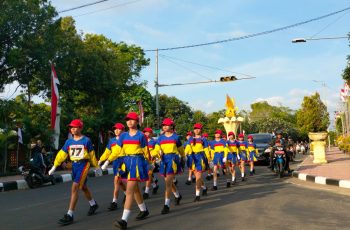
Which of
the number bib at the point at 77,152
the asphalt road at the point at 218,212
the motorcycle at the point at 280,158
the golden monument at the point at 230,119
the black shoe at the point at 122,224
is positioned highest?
the golden monument at the point at 230,119

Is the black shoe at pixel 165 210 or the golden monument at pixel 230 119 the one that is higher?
the golden monument at pixel 230 119

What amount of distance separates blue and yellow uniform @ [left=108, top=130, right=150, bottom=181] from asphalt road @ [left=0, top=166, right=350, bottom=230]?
2.79ft

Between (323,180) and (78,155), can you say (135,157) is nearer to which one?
(78,155)

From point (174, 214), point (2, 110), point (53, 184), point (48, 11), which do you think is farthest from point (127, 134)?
point (48, 11)

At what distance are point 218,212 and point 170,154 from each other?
1576 mm

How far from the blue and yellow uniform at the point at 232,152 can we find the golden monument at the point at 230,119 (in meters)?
28.6

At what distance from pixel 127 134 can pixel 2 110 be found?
15.5 meters

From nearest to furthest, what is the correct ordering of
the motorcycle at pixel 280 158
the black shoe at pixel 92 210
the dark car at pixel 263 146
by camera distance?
the black shoe at pixel 92 210 < the motorcycle at pixel 280 158 < the dark car at pixel 263 146

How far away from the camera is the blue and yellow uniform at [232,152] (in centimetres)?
1440

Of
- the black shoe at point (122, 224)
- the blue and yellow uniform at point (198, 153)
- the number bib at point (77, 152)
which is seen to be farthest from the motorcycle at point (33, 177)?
the black shoe at point (122, 224)

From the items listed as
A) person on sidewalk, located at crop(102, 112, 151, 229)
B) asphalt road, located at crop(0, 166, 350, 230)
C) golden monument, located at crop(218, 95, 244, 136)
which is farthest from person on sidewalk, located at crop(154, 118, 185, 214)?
golden monument, located at crop(218, 95, 244, 136)

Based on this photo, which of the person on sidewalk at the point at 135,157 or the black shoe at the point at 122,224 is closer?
the black shoe at the point at 122,224

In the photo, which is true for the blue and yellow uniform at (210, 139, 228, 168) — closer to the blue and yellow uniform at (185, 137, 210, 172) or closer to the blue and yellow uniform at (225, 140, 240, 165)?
the blue and yellow uniform at (225, 140, 240, 165)

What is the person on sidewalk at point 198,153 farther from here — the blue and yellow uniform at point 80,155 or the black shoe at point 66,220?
the black shoe at point 66,220
